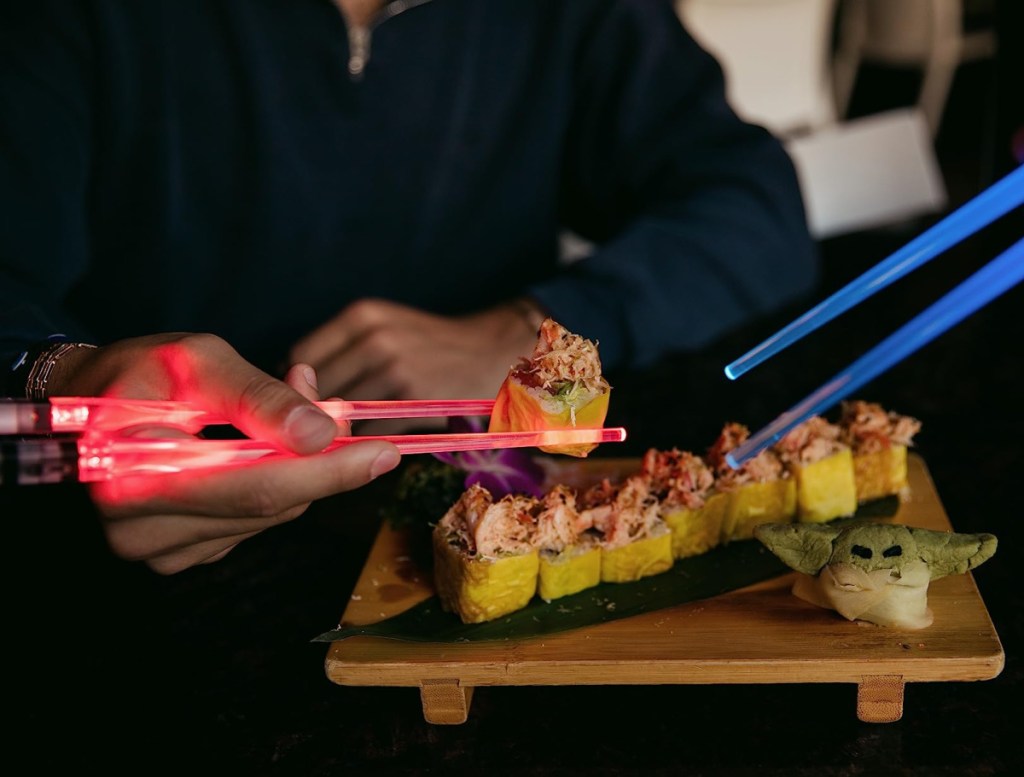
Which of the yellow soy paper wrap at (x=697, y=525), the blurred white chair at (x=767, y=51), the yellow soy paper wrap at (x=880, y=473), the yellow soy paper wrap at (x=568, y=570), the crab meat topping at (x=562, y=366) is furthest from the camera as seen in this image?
the blurred white chair at (x=767, y=51)

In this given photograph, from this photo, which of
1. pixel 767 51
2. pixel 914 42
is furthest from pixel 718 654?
pixel 914 42

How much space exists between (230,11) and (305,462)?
1539 millimetres

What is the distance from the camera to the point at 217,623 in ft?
5.05

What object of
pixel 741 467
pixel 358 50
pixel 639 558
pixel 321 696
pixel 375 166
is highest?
pixel 358 50

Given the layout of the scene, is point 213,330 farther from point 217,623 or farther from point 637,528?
point 637,528

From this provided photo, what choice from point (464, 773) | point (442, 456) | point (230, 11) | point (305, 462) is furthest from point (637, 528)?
point (230, 11)

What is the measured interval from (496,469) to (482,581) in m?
0.30

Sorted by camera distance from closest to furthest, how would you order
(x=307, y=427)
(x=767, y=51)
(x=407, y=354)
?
(x=307, y=427), (x=407, y=354), (x=767, y=51)

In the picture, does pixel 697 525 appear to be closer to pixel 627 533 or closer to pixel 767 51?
pixel 627 533

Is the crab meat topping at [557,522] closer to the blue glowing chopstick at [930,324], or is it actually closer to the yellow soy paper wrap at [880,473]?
the blue glowing chopstick at [930,324]

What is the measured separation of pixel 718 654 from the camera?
1279 millimetres

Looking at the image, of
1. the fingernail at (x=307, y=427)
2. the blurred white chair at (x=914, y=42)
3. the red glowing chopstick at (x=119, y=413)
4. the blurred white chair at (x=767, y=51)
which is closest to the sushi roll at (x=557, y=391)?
the red glowing chopstick at (x=119, y=413)

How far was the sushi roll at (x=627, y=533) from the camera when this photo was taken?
1.50 m

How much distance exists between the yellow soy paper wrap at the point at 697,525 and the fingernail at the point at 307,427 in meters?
0.67
